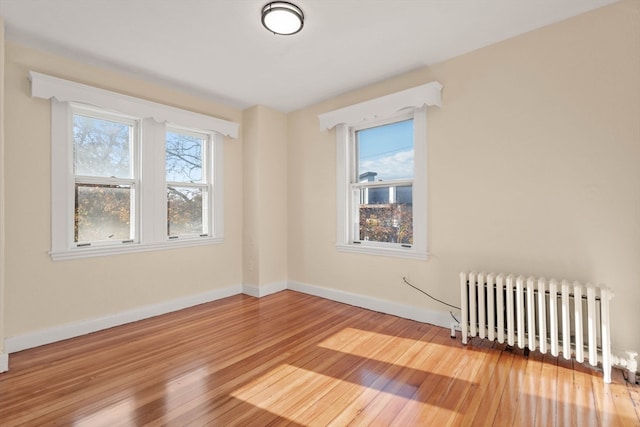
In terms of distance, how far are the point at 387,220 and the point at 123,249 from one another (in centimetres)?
296

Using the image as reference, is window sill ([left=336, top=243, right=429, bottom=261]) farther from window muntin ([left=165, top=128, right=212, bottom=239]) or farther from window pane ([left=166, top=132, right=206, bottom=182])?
window pane ([left=166, top=132, right=206, bottom=182])

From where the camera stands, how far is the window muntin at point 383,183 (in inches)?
131

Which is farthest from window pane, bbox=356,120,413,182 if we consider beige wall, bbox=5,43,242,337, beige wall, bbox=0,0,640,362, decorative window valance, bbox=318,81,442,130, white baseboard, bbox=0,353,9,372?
white baseboard, bbox=0,353,9,372

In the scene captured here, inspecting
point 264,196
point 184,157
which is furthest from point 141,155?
point 264,196

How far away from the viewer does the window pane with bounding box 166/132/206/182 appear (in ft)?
11.9

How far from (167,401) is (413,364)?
1.73 m

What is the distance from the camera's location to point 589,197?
226cm

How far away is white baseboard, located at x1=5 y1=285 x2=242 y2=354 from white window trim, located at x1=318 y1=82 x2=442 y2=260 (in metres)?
1.97

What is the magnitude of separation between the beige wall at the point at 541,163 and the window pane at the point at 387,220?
29 cm

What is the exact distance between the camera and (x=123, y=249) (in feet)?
10.4

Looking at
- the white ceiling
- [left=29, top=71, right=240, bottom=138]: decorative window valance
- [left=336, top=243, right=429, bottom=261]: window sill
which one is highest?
the white ceiling

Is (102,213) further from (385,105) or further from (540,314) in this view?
(540,314)

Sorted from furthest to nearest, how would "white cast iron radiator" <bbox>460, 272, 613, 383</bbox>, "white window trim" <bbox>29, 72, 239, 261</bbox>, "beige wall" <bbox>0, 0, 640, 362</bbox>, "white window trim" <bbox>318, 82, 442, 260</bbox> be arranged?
"white window trim" <bbox>318, 82, 442, 260</bbox>, "white window trim" <bbox>29, 72, 239, 261</bbox>, "beige wall" <bbox>0, 0, 640, 362</bbox>, "white cast iron radiator" <bbox>460, 272, 613, 383</bbox>

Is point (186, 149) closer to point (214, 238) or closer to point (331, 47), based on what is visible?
point (214, 238)
